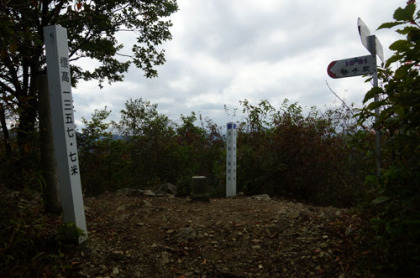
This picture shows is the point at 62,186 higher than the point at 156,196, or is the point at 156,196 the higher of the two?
the point at 62,186

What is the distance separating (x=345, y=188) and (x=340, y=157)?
0.62 metres

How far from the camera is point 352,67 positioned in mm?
3385

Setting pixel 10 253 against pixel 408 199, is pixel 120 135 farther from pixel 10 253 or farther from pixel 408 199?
pixel 408 199

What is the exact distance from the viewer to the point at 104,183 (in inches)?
254

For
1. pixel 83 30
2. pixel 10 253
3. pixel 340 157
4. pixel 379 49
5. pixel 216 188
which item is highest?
Answer: pixel 83 30

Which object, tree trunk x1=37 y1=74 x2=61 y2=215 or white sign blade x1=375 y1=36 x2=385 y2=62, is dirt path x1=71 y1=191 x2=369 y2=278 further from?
white sign blade x1=375 y1=36 x2=385 y2=62

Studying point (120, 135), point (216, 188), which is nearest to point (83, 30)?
point (120, 135)

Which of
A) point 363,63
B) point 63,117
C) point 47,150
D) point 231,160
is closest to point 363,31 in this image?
point 363,63

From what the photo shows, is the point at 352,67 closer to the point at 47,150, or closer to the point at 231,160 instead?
the point at 231,160

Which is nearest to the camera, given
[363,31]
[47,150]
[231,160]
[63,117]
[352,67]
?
[63,117]

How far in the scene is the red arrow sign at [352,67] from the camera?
3271mm

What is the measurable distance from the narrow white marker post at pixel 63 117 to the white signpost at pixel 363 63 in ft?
10.1

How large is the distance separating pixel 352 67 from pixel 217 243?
267cm

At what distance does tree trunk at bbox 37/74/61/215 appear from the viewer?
3477 mm
